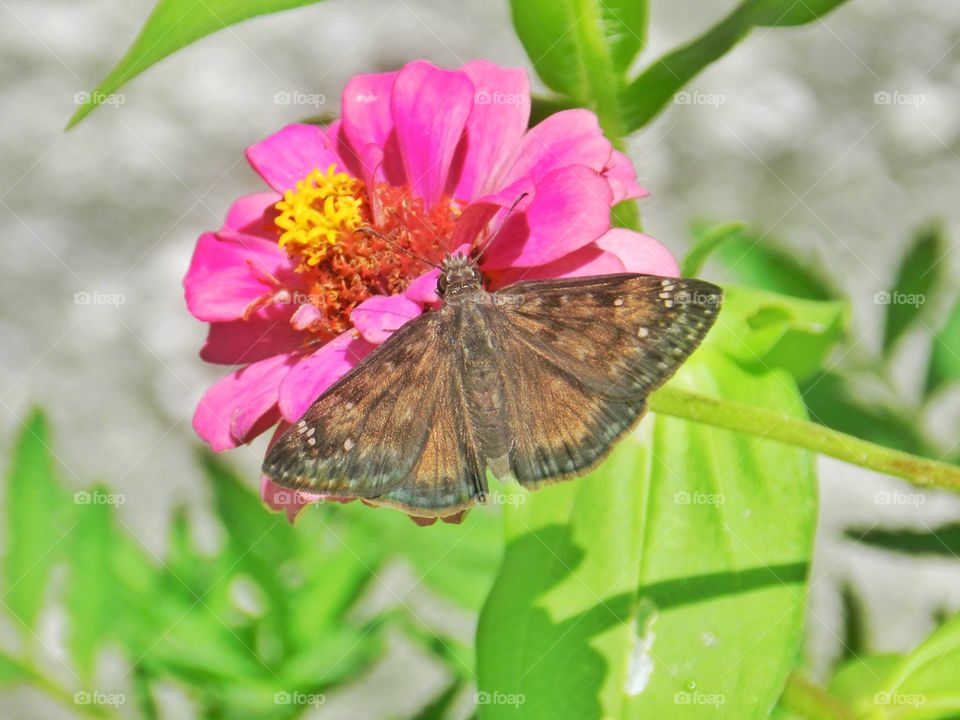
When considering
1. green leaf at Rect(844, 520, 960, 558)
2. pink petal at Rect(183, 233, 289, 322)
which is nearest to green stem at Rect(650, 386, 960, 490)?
pink petal at Rect(183, 233, 289, 322)

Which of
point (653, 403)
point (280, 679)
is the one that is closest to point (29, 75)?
point (280, 679)

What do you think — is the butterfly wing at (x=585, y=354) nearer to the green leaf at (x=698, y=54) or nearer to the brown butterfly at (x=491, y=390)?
the brown butterfly at (x=491, y=390)

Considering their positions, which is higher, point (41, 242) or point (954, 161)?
point (41, 242)

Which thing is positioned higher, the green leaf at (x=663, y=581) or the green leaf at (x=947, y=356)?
the green leaf at (x=663, y=581)

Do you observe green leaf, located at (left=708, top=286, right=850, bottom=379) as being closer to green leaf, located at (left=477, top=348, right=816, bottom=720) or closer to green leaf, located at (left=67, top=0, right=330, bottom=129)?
green leaf, located at (left=477, top=348, right=816, bottom=720)

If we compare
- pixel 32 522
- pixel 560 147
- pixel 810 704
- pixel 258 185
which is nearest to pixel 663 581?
pixel 810 704

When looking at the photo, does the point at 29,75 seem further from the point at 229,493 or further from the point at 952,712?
the point at 952,712

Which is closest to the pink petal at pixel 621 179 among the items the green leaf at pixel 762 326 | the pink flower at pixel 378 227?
the pink flower at pixel 378 227
